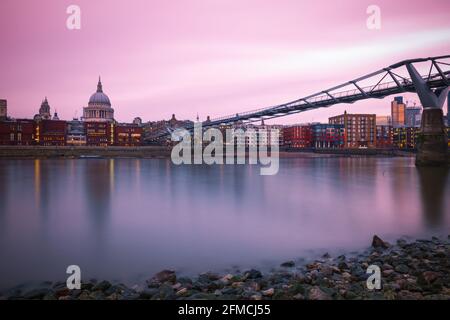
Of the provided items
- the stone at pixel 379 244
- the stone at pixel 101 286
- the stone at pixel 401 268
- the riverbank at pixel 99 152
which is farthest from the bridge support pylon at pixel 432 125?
the riverbank at pixel 99 152

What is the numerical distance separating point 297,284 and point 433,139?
36.6 meters

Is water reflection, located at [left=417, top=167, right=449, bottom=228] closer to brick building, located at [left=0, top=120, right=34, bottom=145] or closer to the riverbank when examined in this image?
the riverbank

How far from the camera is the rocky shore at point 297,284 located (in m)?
5.53

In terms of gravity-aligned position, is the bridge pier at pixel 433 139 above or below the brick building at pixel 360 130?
below

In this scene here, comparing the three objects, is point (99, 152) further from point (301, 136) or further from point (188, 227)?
point (301, 136)

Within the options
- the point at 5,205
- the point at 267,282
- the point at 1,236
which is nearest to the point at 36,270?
the point at 1,236

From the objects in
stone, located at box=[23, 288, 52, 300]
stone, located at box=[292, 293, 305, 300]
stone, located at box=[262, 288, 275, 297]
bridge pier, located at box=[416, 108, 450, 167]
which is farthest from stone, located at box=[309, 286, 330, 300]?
bridge pier, located at box=[416, 108, 450, 167]

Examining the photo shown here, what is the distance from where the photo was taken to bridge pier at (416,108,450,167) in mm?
34969

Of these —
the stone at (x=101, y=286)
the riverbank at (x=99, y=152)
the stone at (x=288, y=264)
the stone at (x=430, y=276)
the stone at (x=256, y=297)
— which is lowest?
the stone at (x=288, y=264)

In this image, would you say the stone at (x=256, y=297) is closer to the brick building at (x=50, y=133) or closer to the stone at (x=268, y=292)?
the stone at (x=268, y=292)

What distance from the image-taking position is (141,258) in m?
8.23

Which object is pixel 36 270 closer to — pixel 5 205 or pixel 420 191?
pixel 5 205
